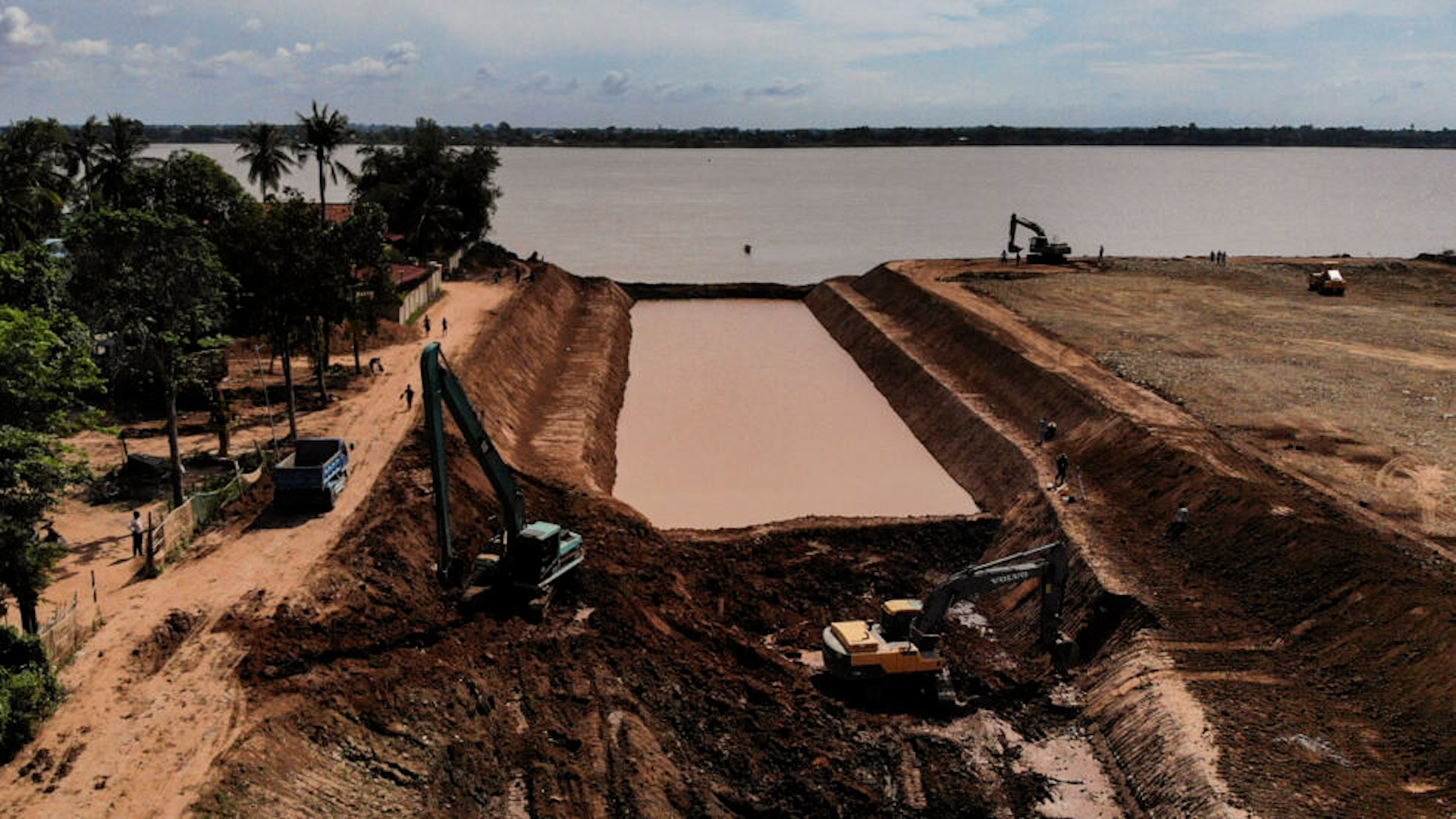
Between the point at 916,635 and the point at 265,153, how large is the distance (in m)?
49.6

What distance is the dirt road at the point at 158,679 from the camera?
15859 mm

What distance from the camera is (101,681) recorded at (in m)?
18.7

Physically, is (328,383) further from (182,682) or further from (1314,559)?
(1314,559)

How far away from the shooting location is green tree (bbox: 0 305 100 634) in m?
17.4

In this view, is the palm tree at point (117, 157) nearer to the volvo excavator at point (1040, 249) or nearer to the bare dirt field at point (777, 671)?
the bare dirt field at point (777, 671)

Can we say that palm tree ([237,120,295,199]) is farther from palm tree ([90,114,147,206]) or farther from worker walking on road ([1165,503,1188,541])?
worker walking on road ([1165,503,1188,541])

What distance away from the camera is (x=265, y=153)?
56.1 m

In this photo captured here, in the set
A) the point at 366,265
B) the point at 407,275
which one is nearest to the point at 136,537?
the point at 366,265

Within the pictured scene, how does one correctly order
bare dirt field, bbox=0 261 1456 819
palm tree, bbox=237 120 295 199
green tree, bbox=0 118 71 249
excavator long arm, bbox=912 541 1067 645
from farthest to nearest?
palm tree, bbox=237 120 295 199 < green tree, bbox=0 118 71 249 < excavator long arm, bbox=912 541 1067 645 < bare dirt field, bbox=0 261 1456 819

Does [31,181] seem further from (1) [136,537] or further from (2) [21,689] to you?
(2) [21,689]

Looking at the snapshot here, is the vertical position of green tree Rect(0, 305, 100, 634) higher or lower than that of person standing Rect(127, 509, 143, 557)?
higher

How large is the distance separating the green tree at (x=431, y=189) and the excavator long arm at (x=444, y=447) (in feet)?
161

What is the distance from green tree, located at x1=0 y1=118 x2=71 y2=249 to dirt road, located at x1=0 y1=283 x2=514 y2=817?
17.6 m

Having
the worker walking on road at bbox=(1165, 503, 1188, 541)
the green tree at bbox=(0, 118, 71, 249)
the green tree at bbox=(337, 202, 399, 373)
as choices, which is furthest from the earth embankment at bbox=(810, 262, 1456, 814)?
the green tree at bbox=(0, 118, 71, 249)
